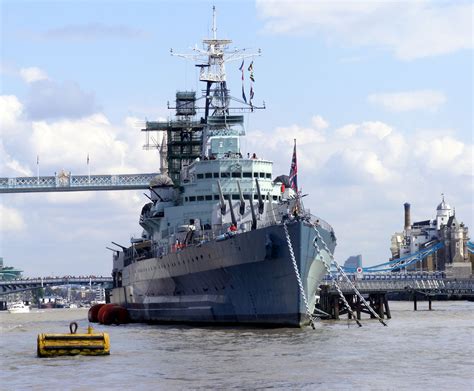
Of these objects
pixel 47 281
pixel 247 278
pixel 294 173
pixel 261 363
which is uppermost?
pixel 47 281

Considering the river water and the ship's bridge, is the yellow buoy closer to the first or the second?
the river water

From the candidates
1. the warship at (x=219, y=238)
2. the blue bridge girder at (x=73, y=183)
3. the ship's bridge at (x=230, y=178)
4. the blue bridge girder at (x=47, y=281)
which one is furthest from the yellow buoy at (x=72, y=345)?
the blue bridge girder at (x=47, y=281)

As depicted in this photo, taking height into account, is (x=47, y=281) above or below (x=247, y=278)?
above

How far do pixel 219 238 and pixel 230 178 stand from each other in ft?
30.5

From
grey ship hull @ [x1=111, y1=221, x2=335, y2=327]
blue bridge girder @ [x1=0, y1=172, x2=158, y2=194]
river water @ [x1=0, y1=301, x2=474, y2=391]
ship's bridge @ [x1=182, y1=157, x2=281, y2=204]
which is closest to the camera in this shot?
river water @ [x1=0, y1=301, x2=474, y2=391]

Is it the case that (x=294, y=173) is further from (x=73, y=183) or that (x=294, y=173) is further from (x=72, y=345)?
(x=73, y=183)

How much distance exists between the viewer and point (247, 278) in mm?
47562

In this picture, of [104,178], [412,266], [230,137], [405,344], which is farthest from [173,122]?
[412,266]

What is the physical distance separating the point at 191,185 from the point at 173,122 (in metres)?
18.2

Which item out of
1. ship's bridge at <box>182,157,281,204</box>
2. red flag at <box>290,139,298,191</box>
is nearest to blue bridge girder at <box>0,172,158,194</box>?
ship's bridge at <box>182,157,281,204</box>

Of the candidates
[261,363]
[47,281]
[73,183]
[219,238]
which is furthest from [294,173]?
[47,281]

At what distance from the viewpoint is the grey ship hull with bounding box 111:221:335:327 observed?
45281 mm

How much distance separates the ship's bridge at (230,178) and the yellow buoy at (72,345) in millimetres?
21408

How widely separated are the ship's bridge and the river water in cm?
1272
